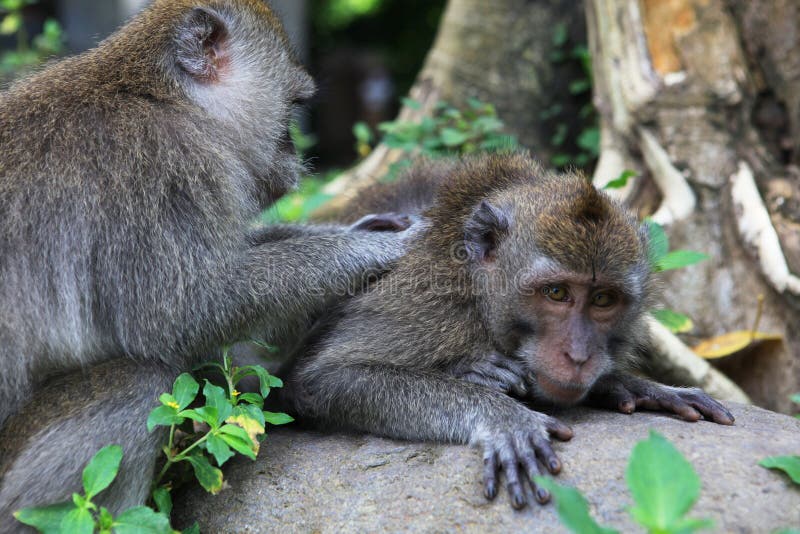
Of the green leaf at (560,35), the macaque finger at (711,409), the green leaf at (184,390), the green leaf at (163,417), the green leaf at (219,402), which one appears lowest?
the macaque finger at (711,409)

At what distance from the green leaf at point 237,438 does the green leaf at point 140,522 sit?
37 centimetres

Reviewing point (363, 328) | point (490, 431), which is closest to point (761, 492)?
point (490, 431)

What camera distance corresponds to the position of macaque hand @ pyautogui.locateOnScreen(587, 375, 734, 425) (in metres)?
3.83

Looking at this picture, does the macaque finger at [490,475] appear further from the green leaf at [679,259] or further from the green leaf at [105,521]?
the green leaf at [679,259]

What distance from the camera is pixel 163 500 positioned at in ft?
11.8

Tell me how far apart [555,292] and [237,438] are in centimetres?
149

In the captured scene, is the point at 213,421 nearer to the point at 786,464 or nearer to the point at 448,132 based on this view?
the point at 786,464

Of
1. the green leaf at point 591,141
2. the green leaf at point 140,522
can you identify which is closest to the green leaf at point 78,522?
the green leaf at point 140,522

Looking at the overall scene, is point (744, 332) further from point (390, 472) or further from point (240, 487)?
point (240, 487)

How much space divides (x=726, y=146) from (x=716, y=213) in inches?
19.6

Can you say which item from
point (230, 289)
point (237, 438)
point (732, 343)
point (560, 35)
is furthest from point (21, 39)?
point (732, 343)

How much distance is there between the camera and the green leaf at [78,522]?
3098 mm

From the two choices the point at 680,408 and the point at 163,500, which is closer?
the point at 163,500

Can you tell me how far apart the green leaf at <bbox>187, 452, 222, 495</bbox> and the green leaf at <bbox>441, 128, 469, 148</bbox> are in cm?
372
